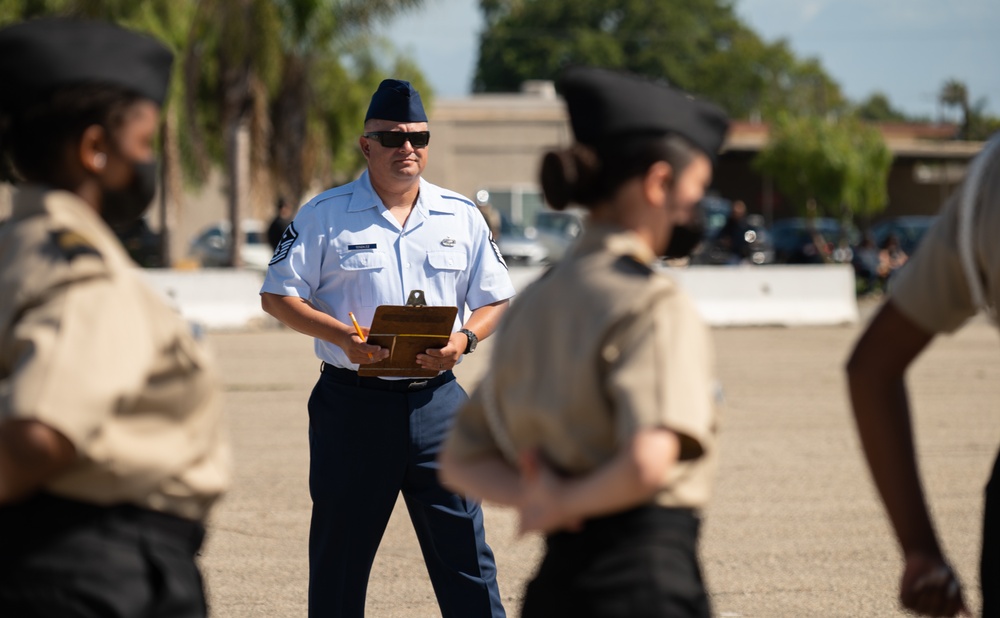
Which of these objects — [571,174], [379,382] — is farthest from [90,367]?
[379,382]

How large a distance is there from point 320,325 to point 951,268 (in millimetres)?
2706

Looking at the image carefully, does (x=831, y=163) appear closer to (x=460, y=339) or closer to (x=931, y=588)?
(x=460, y=339)

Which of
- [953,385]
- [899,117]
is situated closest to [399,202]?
[953,385]

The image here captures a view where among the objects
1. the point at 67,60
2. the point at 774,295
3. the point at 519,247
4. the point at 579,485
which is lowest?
the point at 519,247

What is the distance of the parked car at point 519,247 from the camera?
27734 mm

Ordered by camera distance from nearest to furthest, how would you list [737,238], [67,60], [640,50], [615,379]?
[615,379] → [67,60] → [737,238] → [640,50]

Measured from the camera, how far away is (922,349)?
8.55 ft

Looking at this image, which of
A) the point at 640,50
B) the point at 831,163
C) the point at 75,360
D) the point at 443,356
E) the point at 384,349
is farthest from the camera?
the point at 640,50

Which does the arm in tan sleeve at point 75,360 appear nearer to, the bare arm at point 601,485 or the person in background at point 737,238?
the bare arm at point 601,485

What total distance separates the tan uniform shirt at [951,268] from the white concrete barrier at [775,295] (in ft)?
57.7

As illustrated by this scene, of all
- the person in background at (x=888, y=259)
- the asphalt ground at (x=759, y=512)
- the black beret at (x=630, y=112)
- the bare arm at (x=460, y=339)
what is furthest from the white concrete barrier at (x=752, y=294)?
the black beret at (x=630, y=112)

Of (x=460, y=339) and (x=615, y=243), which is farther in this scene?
(x=460, y=339)

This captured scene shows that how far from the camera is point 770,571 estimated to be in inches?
251

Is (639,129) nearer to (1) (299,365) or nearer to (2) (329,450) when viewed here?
(2) (329,450)
